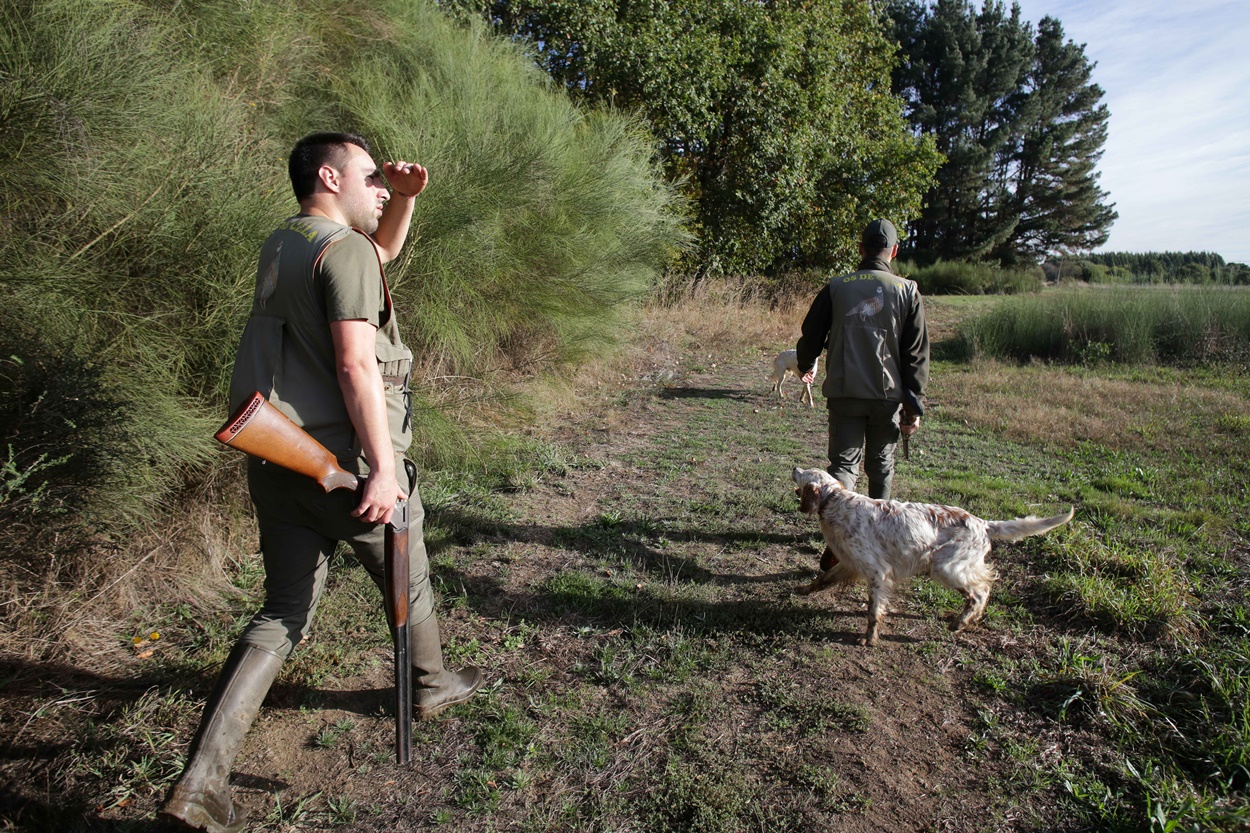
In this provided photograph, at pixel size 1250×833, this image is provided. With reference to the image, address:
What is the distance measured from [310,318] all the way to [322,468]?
17.9 inches

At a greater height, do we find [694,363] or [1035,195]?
[1035,195]

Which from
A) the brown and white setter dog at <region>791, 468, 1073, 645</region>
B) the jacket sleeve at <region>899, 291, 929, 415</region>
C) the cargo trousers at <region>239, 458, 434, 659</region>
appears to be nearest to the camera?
the cargo trousers at <region>239, 458, 434, 659</region>

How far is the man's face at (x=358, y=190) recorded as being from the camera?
2.35 m

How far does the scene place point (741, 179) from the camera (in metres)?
14.9

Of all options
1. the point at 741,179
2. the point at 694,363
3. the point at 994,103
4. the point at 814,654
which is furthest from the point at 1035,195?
the point at 814,654

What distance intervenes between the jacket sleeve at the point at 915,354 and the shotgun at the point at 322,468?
9.00 feet

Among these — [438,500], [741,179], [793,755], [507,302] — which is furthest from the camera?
[741,179]

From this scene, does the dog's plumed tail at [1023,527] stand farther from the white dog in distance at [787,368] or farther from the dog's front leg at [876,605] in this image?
the white dog in distance at [787,368]

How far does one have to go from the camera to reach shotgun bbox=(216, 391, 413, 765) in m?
1.96

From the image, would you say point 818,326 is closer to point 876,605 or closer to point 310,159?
point 876,605

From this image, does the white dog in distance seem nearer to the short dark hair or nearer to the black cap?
the black cap

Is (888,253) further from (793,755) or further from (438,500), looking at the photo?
(438,500)

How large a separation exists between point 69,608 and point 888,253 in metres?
4.29

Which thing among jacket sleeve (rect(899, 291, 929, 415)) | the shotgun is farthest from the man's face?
jacket sleeve (rect(899, 291, 929, 415))
